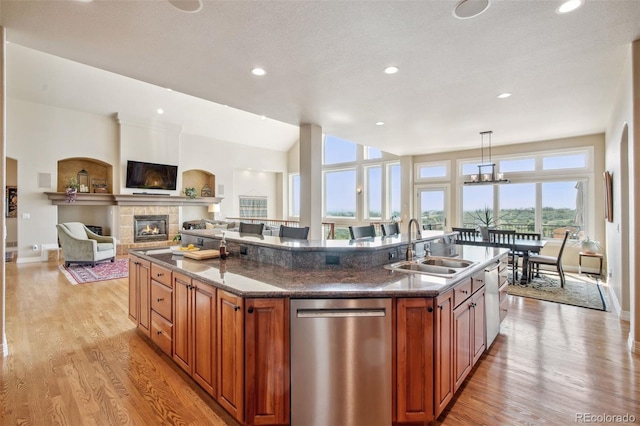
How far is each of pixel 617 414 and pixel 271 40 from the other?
3.83 metres

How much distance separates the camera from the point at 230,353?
1.91 m

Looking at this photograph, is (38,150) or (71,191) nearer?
(38,150)

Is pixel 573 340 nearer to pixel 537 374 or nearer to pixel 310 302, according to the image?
pixel 537 374

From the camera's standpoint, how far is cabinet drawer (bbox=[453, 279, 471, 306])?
83.5 inches

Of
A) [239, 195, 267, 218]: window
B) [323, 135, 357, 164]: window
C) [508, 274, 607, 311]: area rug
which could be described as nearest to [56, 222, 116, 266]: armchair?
[239, 195, 267, 218]: window

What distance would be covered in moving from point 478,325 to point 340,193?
362 inches

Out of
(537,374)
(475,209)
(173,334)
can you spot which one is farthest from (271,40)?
(475,209)

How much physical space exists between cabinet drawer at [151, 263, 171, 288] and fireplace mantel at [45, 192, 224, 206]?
667cm

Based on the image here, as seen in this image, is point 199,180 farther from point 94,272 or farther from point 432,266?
point 432,266

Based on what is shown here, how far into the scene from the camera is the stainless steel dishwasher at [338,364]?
70.8 inches

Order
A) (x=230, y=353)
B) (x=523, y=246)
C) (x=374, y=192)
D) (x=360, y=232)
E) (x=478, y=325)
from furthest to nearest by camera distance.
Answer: (x=374, y=192) → (x=523, y=246) → (x=360, y=232) → (x=478, y=325) → (x=230, y=353)

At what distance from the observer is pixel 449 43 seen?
2.74 m

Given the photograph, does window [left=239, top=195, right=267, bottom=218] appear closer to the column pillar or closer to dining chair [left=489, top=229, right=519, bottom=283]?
the column pillar

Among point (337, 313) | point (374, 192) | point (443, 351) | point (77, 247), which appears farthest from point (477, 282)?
point (374, 192)
